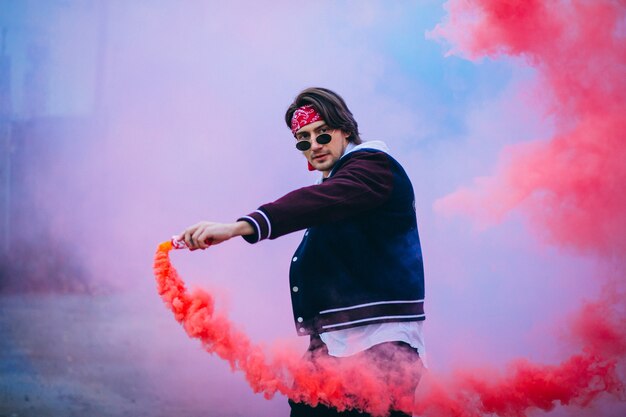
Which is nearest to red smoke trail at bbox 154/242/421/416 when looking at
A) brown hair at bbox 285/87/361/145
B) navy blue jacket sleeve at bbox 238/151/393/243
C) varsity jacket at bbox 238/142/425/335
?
varsity jacket at bbox 238/142/425/335

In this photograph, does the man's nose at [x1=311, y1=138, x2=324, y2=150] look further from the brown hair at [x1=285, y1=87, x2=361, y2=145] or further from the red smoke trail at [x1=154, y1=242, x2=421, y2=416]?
the red smoke trail at [x1=154, y1=242, x2=421, y2=416]

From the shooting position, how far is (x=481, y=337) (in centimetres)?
367

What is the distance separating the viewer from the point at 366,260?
2.11 meters

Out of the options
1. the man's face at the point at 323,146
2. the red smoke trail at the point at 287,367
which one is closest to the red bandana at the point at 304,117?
the man's face at the point at 323,146

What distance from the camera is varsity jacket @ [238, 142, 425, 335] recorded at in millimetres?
→ 2064

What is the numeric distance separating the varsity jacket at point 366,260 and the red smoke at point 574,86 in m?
1.25

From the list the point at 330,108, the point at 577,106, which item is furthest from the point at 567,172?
the point at 330,108

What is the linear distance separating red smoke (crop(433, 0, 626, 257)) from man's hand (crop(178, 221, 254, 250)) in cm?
186

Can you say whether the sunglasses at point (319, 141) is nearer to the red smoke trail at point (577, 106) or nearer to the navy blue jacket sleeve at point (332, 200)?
the navy blue jacket sleeve at point (332, 200)

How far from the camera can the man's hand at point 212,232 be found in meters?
1.78

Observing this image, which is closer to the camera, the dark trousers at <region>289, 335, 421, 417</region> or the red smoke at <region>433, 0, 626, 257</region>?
the dark trousers at <region>289, 335, 421, 417</region>

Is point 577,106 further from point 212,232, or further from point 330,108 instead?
point 212,232

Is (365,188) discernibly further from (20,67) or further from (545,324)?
(20,67)

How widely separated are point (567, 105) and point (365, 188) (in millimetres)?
1679
